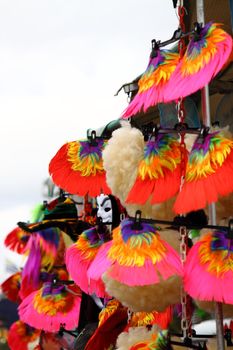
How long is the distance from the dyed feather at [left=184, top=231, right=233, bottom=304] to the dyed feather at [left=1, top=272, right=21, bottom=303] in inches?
92.0

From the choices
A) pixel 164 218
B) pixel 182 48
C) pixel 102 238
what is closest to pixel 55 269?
pixel 102 238

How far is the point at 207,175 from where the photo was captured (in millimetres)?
1170

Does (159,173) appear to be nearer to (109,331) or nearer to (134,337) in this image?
(134,337)

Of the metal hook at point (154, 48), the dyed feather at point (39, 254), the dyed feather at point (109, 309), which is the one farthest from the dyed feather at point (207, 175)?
the dyed feather at point (39, 254)

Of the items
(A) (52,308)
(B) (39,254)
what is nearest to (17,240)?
(B) (39,254)

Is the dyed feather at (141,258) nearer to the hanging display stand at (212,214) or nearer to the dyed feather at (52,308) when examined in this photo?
the hanging display stand at (212,214)

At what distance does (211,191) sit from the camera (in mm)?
1147

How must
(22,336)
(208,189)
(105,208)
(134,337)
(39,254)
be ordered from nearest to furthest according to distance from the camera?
(208,189) → (134,337) → (105,208) → (39,254) → (22,336)

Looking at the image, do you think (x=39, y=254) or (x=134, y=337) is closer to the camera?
(x=134, y=337)

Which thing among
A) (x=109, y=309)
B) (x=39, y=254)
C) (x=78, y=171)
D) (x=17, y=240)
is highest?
(x=78, y=171)

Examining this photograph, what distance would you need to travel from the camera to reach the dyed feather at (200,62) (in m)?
1.17

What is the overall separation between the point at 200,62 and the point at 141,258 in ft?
1.25

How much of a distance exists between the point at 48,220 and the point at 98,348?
3.56 ft

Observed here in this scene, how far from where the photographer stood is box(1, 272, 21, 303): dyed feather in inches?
134
